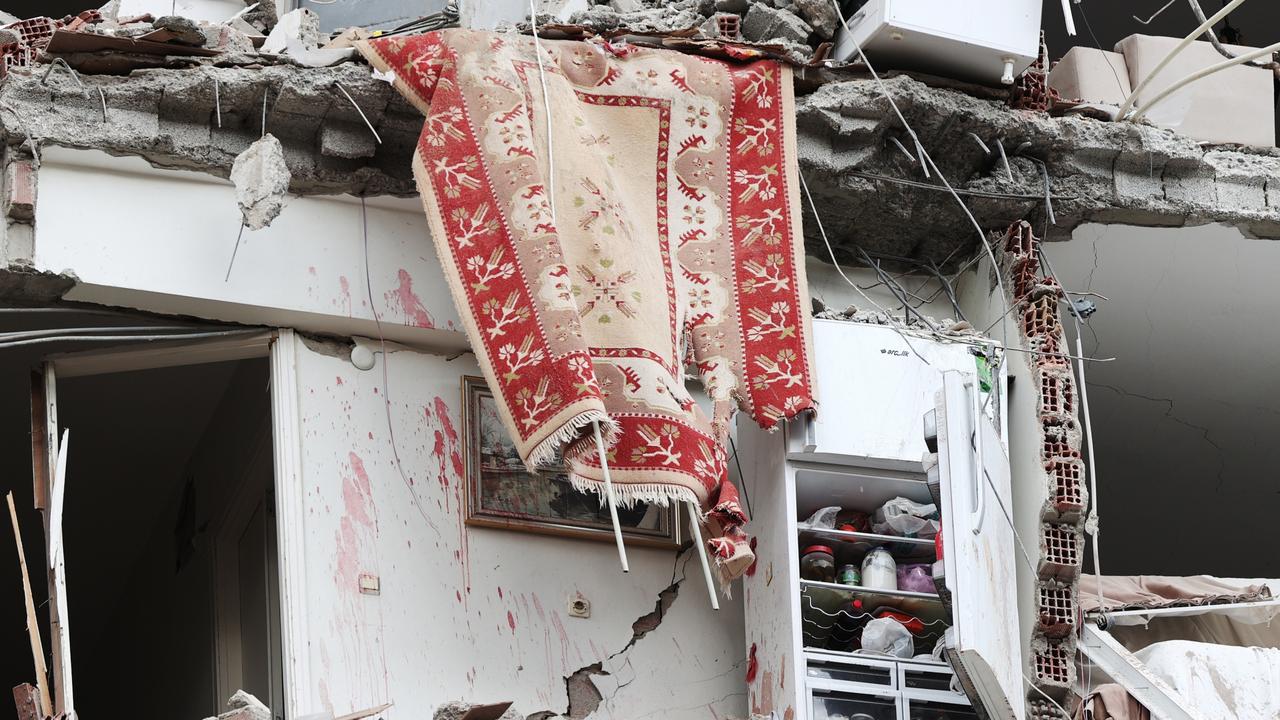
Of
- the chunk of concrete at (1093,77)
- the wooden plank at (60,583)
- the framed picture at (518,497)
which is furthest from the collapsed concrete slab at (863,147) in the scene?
the wooden plank at (60,583)

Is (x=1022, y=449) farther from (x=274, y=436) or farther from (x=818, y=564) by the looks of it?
(x=274, y=436)

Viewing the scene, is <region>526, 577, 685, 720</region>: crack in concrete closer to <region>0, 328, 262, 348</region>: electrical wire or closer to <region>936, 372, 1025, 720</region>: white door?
<region>936, 372, 1025, 720</region>: white door

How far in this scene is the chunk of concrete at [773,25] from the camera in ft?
27.7

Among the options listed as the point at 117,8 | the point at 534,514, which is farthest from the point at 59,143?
the point at 534,514

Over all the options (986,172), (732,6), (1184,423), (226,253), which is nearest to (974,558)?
(986,172)

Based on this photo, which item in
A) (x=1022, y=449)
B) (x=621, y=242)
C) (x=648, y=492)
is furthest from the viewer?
(x=1022, y=449)

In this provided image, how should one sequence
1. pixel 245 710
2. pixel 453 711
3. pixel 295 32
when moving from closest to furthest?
pixel 245 710, pixel 453 711, pixel 295 32

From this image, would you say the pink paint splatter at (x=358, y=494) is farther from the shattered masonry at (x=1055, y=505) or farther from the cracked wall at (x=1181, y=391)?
the cracked wall at (x=1181, y=391)

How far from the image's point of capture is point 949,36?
827 cm

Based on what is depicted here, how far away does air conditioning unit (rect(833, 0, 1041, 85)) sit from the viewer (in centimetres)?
823

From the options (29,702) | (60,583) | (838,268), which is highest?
(838,268)

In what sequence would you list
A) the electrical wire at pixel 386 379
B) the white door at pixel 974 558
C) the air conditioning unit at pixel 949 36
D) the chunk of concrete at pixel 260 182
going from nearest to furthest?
the white door at pixel 974 558, the chunk of concrete at pixel 260 182, the electrical wire at pixel 386 379, the air conditioning unit at pixel 949 36

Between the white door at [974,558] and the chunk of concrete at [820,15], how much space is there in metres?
1.84

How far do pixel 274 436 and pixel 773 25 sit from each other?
2.70 meters
